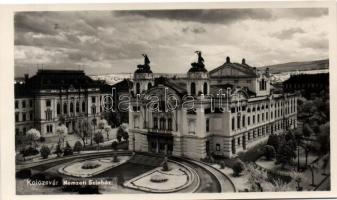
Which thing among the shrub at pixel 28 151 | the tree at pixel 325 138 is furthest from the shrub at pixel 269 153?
the shrub at pixel 28 151

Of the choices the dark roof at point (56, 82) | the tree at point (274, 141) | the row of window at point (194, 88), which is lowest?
the tree at point (274, 141)

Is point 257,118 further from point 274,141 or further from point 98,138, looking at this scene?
point 98,138

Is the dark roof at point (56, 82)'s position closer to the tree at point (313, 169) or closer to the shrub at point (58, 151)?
the shrub at point (58, 151)

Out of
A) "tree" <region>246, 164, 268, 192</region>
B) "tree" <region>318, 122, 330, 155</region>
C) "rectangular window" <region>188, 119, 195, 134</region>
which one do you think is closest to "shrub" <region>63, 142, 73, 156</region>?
"rectangular window" <region>188, 119, 195, 134</region>

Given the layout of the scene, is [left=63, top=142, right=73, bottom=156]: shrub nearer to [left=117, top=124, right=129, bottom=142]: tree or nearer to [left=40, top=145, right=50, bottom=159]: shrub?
[left=40, top=145, right=50, bottom=159]: shrub

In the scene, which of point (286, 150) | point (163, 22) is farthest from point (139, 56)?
point (286, 150)

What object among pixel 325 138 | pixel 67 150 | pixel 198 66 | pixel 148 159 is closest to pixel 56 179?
pixel 67 150
